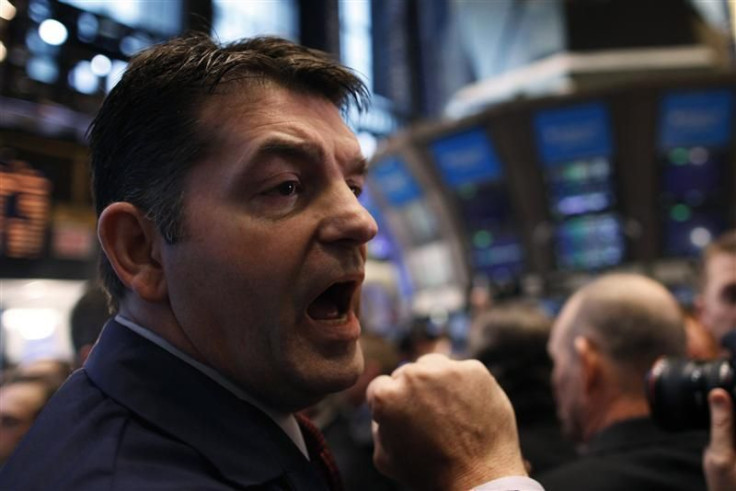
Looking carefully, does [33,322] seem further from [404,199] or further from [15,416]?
[404,199]

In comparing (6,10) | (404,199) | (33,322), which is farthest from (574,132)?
(6,10)

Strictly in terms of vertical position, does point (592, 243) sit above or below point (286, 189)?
below

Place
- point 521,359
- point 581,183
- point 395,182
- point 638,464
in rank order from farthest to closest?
1. point 395,182
2. point 581,183
3. point 521,359
4. point 638,464

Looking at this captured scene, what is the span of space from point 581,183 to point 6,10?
15139mm

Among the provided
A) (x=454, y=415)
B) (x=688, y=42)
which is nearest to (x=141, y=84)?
(x=454, y=415)

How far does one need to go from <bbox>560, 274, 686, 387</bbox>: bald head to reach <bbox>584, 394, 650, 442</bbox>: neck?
0.05 m

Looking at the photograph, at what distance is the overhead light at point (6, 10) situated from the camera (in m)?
2.24

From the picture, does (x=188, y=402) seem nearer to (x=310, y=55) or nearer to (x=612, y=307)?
(x=310, y=55)

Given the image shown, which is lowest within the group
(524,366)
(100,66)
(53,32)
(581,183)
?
(581,183)

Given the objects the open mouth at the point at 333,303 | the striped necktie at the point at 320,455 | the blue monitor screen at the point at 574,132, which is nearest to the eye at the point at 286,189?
the open mouth at the point at 333,303

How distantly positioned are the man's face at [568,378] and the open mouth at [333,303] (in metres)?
1.19

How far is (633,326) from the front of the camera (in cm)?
191

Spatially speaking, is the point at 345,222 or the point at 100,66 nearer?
the point at 345,222

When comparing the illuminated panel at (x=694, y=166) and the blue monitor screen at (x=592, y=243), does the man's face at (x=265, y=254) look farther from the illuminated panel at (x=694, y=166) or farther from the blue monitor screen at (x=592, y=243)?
the illuminated panel at (x=694, y=166)
